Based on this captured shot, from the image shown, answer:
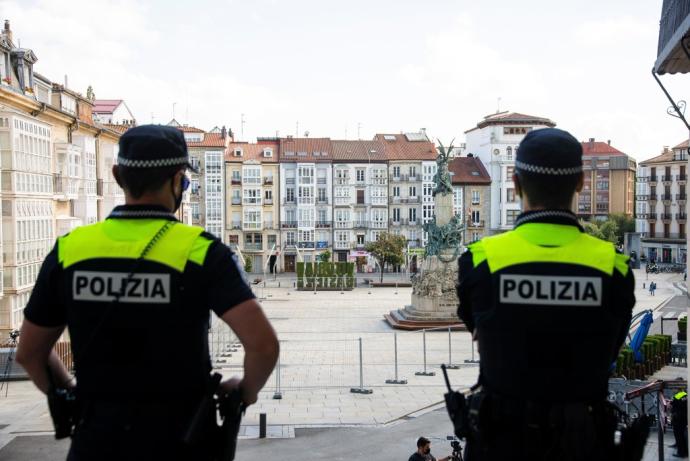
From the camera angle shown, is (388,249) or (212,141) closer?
(388,249)

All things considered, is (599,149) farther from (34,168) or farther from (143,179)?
(143,179)

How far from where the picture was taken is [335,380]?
24359 mm

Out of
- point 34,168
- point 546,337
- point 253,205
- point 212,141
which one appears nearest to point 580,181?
point 546,337

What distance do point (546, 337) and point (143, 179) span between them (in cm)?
173

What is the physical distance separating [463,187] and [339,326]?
4390cm

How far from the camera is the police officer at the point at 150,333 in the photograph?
3.40 m

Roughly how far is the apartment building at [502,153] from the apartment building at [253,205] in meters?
18.9

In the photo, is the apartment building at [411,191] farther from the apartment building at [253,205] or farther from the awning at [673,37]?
the awning at [673,37]

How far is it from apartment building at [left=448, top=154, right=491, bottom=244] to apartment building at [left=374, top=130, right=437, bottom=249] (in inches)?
110

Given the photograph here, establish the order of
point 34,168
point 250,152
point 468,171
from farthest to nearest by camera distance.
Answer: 1. point 468,171
2. point 250,152
3. point 34,168

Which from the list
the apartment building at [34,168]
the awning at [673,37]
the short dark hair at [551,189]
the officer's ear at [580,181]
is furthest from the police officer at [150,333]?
the apartment building at [34,168]

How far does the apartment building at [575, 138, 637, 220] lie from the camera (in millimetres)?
98750

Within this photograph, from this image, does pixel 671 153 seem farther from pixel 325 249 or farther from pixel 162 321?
pixel 162 321

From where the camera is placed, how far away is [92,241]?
3537mm
